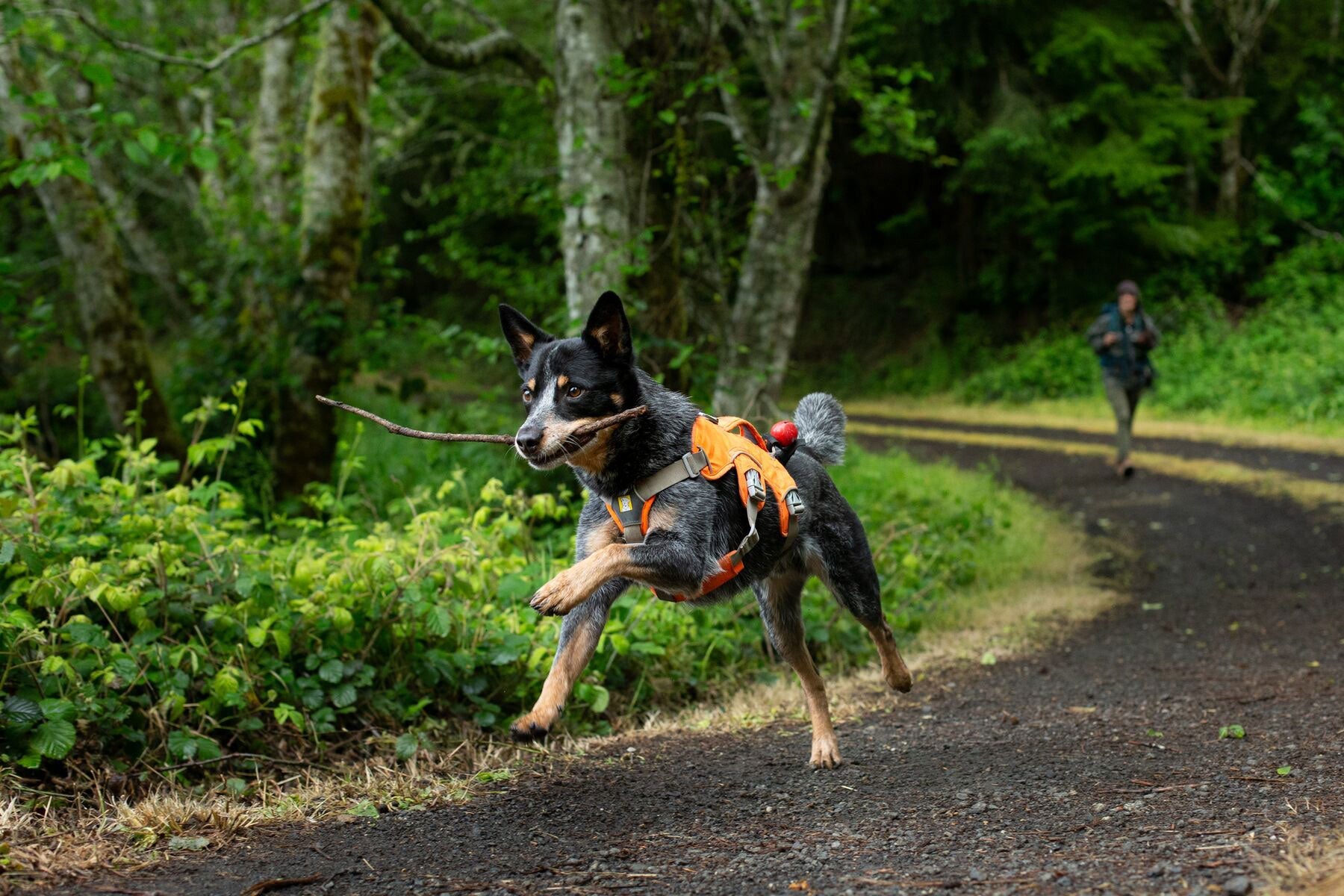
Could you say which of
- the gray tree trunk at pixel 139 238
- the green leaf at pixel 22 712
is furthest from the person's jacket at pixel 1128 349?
the gray tree trunk at pixel 139 238

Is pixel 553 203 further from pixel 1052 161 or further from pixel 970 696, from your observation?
pixel 1052 161

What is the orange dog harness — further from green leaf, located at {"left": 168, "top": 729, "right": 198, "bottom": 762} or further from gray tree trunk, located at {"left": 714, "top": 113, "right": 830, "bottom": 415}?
gray tree trunk, located at {"left": 714, "top": 113, "right": 830, "bottom": 415}

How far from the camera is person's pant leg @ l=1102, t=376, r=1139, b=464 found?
14.1m

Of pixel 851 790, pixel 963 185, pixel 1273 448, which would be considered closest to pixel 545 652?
pixel 851 790

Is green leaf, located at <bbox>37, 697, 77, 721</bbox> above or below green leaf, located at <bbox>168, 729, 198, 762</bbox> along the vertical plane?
above

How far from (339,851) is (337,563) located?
1.98 meters

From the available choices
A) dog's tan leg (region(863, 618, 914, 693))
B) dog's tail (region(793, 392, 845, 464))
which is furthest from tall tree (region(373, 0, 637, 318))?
dog's tan leg (region(863, 618, 914, 693))

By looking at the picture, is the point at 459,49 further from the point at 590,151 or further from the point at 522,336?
the point at 522,336

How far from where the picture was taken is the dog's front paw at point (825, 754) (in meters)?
4.74

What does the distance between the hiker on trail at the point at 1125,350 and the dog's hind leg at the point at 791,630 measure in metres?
10.4

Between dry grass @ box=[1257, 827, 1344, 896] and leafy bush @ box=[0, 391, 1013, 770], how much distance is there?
308cm

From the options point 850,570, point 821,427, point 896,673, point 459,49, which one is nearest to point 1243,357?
point 459,49

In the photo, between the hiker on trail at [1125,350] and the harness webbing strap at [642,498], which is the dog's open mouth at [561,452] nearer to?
the harness webbing strap at [642,498]

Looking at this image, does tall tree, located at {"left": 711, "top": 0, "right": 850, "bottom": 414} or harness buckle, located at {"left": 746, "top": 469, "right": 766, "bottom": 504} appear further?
tall tree, located at {"left": 711, "top": 0, "right": 850, "bottom": 414}
